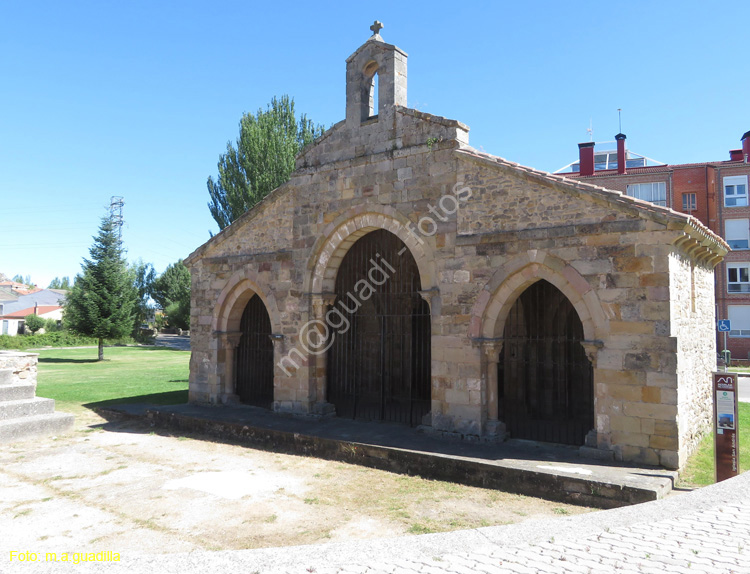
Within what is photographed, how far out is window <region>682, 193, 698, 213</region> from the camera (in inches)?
1086

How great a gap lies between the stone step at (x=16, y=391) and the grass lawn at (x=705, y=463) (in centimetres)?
1189

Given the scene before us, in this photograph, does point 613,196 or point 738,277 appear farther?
point 738,277

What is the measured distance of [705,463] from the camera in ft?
25.5

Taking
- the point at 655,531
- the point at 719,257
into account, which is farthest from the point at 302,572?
the point at 719,257

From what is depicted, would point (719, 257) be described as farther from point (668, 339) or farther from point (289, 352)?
point (289, 352)

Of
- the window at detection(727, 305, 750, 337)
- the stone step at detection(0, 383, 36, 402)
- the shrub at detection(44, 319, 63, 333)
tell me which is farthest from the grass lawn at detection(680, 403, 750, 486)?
the shrub at detection(44, 319, 63, 333)

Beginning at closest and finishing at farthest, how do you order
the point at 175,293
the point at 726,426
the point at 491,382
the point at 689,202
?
the point at 726,426 < the point at 491,382 < the point at 689,202 < the point at 175,293

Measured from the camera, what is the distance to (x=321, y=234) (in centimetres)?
1084

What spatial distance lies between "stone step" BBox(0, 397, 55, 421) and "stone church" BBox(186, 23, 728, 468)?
309 centimetres

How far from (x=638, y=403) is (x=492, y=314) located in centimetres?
247

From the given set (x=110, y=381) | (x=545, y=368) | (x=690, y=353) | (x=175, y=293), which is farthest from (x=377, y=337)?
(x=175, y=293)

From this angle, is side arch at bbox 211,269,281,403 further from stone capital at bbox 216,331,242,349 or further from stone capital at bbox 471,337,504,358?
stone capital at bbox 471,337,504,358

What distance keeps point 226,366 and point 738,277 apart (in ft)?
86.7

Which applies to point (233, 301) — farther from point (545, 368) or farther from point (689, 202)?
point (689, 202)
